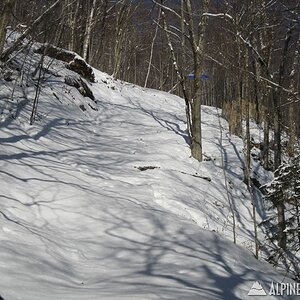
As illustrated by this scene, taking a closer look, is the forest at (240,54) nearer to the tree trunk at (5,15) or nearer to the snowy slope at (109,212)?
the tree trunk at (5,15)

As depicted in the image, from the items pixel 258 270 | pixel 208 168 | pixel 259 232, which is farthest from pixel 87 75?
pixel 258 270

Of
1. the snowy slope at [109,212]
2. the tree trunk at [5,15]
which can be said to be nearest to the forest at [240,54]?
the tree trunk at [5,15]

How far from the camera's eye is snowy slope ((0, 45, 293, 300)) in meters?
3.32

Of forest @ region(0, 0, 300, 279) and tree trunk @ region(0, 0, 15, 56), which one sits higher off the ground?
forest @ region(0, 0, 300, 279)

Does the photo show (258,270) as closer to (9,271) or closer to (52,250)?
(52,250)

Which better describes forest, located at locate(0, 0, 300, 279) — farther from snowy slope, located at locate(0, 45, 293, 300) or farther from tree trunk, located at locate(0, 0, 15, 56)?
snowy slope, located at locate(0, 45, 293, 300)

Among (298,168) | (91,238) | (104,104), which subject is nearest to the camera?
(91,238)

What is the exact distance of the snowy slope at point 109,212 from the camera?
131 inches

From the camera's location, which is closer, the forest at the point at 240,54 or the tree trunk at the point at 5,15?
the tree trunk at the point at 5,15

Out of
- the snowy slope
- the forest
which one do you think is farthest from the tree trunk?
the snowy slope

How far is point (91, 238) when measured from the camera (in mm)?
4473

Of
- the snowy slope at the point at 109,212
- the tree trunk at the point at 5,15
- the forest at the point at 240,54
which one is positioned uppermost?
the forest at the point at 240,54

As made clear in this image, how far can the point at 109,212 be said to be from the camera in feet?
17.3

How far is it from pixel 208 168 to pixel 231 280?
225 inches
